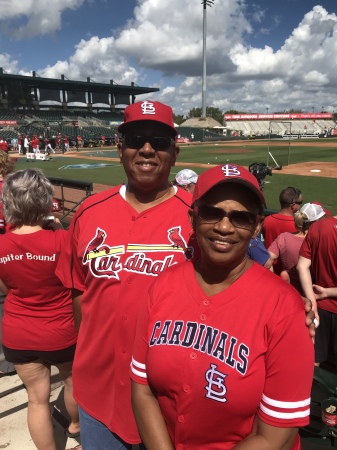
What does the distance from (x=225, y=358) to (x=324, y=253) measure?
82.0 inches

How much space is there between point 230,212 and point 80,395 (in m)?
1.34

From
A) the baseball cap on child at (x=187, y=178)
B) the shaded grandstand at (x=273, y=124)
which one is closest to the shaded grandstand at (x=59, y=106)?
the shaded grandstand at (x=273, y=124)

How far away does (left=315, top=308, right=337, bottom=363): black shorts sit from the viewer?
3166 millimetres

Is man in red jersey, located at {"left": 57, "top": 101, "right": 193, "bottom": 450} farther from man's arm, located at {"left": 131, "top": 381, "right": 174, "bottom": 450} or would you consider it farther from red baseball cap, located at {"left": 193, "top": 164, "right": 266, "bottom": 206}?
red baseball cap, located at {"left": 193, "top": 164, "right": 266, "bottom": 206}

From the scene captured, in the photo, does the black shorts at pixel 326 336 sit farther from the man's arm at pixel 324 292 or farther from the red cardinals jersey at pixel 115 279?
the red cardinals jersey at pixel 115 279

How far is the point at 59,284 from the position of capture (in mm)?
2504

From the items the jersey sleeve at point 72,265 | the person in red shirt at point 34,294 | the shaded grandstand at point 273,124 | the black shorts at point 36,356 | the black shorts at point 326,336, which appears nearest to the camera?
the jersey sleeve at point 72,265

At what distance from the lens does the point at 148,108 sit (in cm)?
193

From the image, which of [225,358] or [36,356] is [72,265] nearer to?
[36,356]

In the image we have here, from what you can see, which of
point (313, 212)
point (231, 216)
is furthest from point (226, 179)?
point (313, 212)

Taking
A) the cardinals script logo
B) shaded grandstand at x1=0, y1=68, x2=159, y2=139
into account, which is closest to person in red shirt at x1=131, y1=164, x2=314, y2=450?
the cardinals script logo

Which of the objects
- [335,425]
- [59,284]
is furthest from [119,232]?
[335,425]

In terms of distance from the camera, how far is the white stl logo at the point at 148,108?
6.30ft

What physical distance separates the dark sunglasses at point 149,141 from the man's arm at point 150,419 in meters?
1.18
